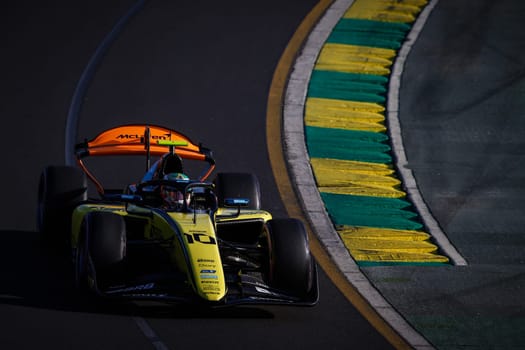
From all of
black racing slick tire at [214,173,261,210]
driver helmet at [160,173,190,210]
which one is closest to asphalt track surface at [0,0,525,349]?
driver helmet at [160,173,190,210]

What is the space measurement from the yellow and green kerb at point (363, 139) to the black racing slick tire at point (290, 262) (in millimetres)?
2054

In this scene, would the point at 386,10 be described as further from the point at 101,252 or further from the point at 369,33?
the point at 101,252

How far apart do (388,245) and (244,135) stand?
4.23m

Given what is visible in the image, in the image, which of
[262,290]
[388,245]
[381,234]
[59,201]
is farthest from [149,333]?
[381,234]

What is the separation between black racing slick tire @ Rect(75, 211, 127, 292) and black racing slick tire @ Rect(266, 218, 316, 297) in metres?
1.47

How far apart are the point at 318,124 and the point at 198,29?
4.65m

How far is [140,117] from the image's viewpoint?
687 inches

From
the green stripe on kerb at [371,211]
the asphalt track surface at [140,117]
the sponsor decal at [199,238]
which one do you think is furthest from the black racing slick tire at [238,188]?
the sponsor decal at [199,238]

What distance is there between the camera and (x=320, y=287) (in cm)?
1192

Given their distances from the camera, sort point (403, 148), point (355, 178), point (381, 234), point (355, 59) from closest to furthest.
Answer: point (381, 234) < point (355, 178) < point (403, 148) < point (355, 59)

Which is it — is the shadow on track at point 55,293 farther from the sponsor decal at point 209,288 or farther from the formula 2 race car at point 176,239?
the sponsor decal at point 209,288

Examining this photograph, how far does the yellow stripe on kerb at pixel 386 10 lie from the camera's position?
21.8 metres

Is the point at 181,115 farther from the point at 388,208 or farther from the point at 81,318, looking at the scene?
the point at 81,318

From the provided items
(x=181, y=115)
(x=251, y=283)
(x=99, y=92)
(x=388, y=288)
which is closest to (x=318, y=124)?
(x=181, y=115)
